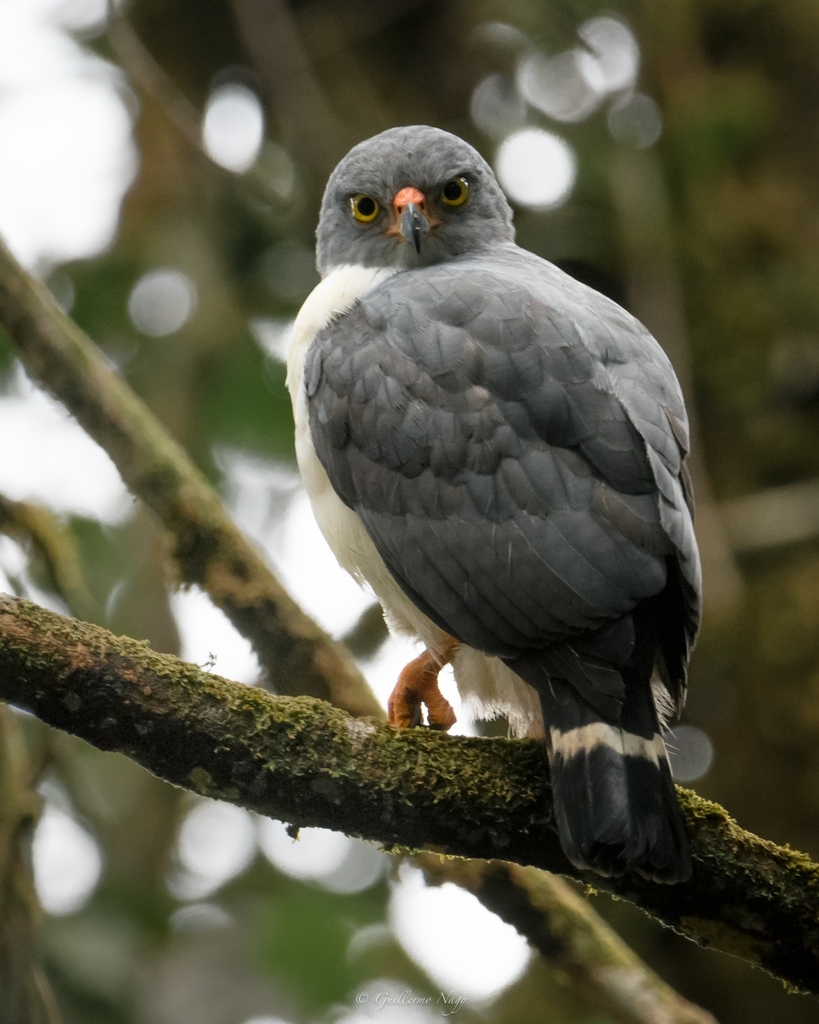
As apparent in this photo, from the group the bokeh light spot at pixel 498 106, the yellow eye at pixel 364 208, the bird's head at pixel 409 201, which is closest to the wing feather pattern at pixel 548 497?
the bird's head at pixel 409 201

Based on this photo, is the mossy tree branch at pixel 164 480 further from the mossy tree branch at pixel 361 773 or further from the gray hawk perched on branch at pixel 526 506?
the mossy tree branch at pixel 361 773

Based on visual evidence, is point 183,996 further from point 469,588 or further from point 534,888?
point 469,588

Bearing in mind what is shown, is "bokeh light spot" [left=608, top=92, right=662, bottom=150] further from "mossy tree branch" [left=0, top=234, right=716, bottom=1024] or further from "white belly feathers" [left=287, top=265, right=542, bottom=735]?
"mossy tree branch" [left=0, top=234, right=716, bottom=1024]

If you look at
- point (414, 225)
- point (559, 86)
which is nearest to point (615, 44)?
point (559, 86)

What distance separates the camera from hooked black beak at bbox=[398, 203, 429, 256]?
149 inches

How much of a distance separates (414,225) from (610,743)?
1.98 m

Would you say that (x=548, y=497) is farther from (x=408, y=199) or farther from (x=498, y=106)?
(x=498, y=106)

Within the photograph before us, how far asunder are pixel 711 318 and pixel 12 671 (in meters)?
4.58

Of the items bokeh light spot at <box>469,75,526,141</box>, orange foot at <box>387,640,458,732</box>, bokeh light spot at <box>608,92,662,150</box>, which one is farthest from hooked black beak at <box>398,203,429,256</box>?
bokeh light spot at <box>608,92,662,150</box>

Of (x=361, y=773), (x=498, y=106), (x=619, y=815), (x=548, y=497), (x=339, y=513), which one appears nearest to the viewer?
(x=619, y=815)

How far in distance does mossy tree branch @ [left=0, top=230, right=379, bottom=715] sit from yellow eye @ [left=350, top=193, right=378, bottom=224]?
3.40ft

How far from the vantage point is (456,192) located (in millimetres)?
4113

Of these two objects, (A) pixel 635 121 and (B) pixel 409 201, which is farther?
(A) pixel 635 121

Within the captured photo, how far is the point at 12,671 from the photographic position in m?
2.27
